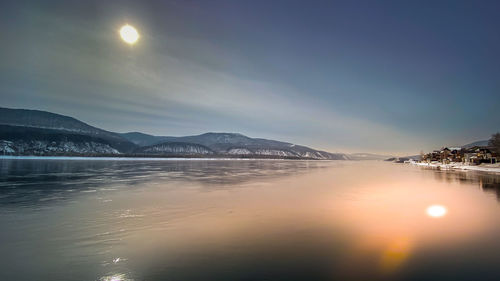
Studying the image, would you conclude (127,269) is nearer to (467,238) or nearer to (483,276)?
(483,276)

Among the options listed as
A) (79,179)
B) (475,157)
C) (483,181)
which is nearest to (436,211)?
(483,181)

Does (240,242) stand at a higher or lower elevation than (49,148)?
lower

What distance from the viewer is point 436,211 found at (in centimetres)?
1227

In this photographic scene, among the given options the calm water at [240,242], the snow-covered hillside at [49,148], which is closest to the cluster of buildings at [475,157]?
the calm water at [240,242]

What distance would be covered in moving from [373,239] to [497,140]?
94.6m

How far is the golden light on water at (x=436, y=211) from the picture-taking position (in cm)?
1135

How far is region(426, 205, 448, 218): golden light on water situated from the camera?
37.2 ft

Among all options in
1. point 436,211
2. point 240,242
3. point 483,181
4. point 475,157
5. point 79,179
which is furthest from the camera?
point 475,157

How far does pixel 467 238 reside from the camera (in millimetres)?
7832

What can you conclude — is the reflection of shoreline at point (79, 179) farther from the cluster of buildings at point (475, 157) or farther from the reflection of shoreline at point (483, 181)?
the cluster of buildings at point (475, 157)

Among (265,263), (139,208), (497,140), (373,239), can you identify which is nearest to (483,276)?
(373,239)

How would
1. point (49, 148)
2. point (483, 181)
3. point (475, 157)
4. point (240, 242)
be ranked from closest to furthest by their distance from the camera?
point (240, 242) → point (483, 181) → point (475, 157) → point (49, 148)

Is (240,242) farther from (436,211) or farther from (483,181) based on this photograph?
(483,181)

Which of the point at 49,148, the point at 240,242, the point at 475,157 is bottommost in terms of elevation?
the point at 240,242
